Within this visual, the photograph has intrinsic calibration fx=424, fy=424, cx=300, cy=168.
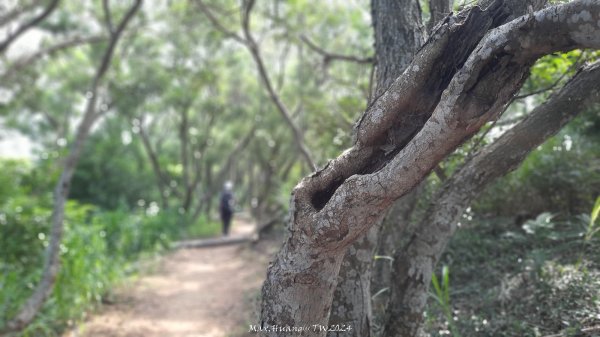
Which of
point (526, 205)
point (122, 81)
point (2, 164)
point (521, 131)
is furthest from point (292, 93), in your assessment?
point (521, 131)

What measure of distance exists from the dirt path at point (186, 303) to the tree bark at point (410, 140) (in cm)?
273

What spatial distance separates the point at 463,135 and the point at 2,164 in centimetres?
1163

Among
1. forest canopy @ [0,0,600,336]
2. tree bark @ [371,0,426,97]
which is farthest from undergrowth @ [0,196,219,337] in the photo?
tree bark @ [371,0,426,97]

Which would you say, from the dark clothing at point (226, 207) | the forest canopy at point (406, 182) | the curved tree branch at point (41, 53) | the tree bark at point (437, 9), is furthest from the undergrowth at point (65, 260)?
the tree bark at point (437, 9)

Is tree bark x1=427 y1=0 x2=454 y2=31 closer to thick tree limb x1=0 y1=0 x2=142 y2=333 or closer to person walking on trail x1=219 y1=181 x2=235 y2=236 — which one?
thick tree limb x1=0 y1=0 x2=142 y2=333

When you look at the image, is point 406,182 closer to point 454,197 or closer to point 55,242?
point 454,197

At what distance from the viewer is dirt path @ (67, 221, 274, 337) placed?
5641 millimetres

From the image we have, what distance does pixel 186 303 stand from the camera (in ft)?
22.8

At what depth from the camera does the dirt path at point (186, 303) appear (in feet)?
18.5

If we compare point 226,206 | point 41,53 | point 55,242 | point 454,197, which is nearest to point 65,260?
point 55,242

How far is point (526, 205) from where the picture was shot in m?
5.44

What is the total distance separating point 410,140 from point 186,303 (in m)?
5.77

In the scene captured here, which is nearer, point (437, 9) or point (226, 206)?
point (437, 9)

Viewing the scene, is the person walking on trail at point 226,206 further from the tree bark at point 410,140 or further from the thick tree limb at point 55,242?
the tree bark at point 410,140
